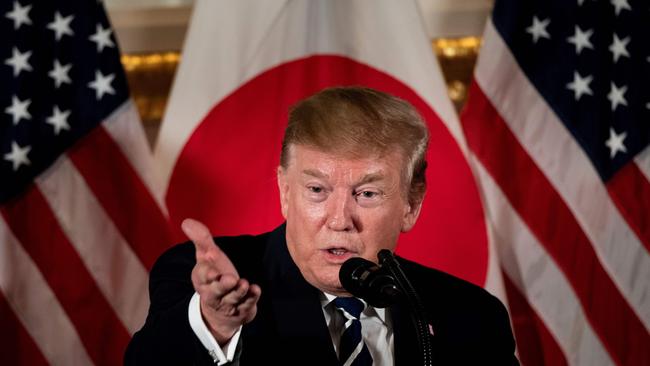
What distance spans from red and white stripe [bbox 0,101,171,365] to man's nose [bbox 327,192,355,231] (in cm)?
121

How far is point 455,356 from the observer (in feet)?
6.13

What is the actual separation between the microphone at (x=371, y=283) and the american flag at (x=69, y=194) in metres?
1.56

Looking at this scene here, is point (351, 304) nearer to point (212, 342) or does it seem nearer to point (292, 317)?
point (292, 317)

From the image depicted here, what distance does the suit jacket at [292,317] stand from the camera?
1620mm

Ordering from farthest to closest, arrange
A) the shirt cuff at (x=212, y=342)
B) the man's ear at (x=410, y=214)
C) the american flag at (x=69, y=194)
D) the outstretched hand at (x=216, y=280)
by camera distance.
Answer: the american flag at (x=69, y=194) < the man's ear at (x=410, y=214) < the shirt cuff at (x=212, y=342) < the outstretched hand at (x=216, y=280)

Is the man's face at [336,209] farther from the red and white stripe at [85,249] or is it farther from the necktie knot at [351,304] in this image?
the red and white stripe at [85,249]

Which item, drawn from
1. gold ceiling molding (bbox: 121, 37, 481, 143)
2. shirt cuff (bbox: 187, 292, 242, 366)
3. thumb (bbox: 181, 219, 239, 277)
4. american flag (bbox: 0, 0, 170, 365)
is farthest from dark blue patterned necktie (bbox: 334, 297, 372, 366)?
gold ceiling molding (bbox: 121, 37, 481, 143)

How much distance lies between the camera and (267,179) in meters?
2.79

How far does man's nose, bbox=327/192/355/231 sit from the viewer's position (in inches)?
65.1

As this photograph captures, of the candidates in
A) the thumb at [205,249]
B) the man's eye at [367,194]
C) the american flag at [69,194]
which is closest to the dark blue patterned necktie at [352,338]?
the man's eye at [367,194]

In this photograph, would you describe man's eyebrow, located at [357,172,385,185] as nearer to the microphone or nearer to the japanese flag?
the microphone

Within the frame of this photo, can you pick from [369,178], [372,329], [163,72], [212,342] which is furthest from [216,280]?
[163,72]

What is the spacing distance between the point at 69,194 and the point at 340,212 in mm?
1380

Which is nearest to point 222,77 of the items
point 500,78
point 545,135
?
point 500,78
